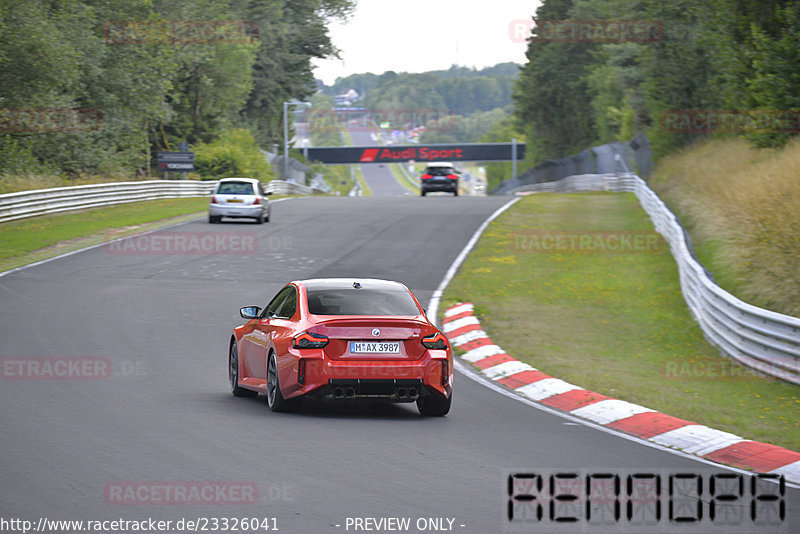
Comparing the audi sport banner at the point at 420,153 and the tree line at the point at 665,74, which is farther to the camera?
the audi sport banner at the point at 420,153

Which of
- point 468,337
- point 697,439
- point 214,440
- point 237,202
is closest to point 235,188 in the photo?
point 237,202

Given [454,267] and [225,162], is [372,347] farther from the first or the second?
[225,162]

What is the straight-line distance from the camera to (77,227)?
29.9 meters

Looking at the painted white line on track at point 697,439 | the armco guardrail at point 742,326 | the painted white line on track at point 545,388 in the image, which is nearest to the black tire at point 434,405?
the painted white line on track at point 545,388

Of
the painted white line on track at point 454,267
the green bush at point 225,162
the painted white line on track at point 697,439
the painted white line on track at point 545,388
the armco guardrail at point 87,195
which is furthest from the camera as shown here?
the green bush at point 225,162

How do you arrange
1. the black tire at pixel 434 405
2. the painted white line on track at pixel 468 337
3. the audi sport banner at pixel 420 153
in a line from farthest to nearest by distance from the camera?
the audi sport banner at pixel 420 153
the painted white line on track at pixel 468 337
the black tire at pixel 434 405

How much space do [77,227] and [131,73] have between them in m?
21.6

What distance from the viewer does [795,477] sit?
793cm

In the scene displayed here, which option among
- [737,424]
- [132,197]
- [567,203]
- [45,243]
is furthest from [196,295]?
[567,203]

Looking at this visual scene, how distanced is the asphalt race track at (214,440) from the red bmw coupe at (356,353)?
A: 292mm

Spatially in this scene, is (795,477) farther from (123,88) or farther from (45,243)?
(123,88)

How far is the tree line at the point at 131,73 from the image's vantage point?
39.6 m

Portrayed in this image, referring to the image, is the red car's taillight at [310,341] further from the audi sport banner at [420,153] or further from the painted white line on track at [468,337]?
the audi sport banner at [420,153]

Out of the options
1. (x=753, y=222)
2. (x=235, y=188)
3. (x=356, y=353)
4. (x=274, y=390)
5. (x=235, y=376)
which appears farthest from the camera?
(x=235, y=188)
